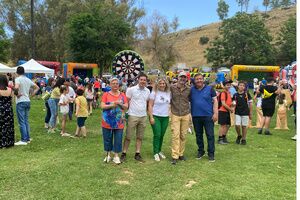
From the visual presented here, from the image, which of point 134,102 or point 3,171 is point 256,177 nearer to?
point 134,102

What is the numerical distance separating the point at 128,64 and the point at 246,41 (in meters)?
43.6

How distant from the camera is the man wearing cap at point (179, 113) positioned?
6840 mm

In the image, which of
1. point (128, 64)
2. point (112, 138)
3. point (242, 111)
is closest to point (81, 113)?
point (128, 64)

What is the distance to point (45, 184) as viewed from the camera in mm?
5426

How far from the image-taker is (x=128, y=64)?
27.3 ft

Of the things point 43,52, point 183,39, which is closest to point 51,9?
point 43,52

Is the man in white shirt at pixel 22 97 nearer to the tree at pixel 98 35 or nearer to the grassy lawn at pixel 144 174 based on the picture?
the grassy lawn at pixel 144 174

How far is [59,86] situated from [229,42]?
142ft

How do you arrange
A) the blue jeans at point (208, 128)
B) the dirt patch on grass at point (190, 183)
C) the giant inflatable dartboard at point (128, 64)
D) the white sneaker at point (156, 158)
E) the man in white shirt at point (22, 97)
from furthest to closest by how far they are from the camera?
the giant inflatable dartboard at point (128, 64), the man in white shirt at point (22, 97), the blue jeans at point (208, 128), the white sneaker at point (156, 158), the dirt patch on grass at point (190, 183)

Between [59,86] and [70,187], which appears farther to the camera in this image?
[59,86]

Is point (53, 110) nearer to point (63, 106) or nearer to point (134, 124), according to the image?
point (63, 106)

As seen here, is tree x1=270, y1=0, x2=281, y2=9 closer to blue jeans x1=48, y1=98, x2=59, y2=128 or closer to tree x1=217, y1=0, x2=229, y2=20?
tree x1=217, y1=0, x2=229, y2=20

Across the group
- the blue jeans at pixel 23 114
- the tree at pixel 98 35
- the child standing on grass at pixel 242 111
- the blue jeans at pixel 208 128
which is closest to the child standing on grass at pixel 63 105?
the blue jeans at pixel 23 114

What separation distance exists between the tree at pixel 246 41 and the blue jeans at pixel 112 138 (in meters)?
44.4
